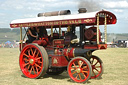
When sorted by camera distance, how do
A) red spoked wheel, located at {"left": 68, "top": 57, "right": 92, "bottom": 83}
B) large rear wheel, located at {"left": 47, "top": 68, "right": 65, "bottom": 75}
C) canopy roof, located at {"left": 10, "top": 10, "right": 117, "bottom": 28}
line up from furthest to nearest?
large rear wheel, located at {"left": 47, "top": 68, "right": 65, "bottom": 75} → canopy roof, located at {"left": 10, "top": 10, "right": 117, "bottom": 28} → red spoked wheel, located at {"left": 68, "top": 57, "right": 92, "bottom": 83}

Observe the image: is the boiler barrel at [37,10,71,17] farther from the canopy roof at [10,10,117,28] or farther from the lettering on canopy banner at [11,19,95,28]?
the lettering on canopy banner at [11,19,95,28]

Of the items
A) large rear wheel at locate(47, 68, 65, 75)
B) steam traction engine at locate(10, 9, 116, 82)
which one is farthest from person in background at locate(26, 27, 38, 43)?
large rear wheel at locate(47, 68, 65, 75)

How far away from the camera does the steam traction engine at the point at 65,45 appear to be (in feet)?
24.4

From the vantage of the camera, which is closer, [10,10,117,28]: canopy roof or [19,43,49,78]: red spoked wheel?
[10,10,117,28]: canopy roof

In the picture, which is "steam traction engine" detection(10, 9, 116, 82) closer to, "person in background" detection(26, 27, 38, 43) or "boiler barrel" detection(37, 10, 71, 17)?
"boiler barrel" detection(37, 10, 71, 17)

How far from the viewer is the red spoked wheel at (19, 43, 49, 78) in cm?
793

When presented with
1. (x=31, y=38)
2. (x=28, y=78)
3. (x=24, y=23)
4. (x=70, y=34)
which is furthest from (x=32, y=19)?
(x=28, y=78)

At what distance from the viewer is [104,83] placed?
7.47 meters

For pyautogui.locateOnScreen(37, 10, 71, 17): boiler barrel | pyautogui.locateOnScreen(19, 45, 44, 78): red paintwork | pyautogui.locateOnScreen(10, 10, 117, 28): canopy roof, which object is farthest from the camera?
pyautogui.locateOnScreen(37, 10, 71, 17): boiler barrel

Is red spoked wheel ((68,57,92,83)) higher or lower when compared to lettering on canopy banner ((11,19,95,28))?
lower

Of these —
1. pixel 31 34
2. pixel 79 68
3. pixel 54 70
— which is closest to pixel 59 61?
pixel 54 70

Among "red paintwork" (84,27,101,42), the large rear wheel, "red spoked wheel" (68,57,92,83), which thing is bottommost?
the large rear wheel

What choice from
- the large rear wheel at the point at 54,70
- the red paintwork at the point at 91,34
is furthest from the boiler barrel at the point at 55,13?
the large rear wheel at the point at 54,70

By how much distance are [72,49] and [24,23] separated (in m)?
2.40
